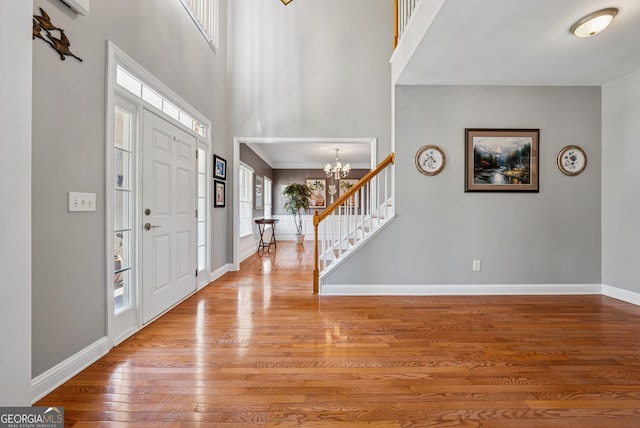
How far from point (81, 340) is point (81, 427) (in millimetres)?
661

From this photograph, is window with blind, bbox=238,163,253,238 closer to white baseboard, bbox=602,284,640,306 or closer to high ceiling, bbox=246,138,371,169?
high ceiling, bbox=246,138,371,169

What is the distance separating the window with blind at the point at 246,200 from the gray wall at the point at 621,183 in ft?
18.8

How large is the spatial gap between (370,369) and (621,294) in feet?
11.2

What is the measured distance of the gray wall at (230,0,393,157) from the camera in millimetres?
4750

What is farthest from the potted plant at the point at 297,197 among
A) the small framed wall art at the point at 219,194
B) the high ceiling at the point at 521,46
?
the high ceiling at the point at 521,46

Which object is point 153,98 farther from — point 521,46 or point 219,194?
point 521,46

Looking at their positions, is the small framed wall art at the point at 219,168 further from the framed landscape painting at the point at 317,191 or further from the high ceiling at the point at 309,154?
the framed landscape painting at the point at 317,191

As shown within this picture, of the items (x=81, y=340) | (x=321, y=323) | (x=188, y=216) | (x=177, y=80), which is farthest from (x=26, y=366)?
(x=177, y=80)

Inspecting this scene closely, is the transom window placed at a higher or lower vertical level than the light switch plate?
higher

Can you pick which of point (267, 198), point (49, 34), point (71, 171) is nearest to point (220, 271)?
point (71, 171)

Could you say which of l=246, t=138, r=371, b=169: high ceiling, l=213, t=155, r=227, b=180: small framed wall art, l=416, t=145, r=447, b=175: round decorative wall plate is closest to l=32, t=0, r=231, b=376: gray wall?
l=213, t=155, r=227, b=180: small framed wall art

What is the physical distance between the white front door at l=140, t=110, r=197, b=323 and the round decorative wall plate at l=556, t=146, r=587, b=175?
4.39m

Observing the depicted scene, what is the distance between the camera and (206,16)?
4.00 meters

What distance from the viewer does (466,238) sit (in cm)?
356
